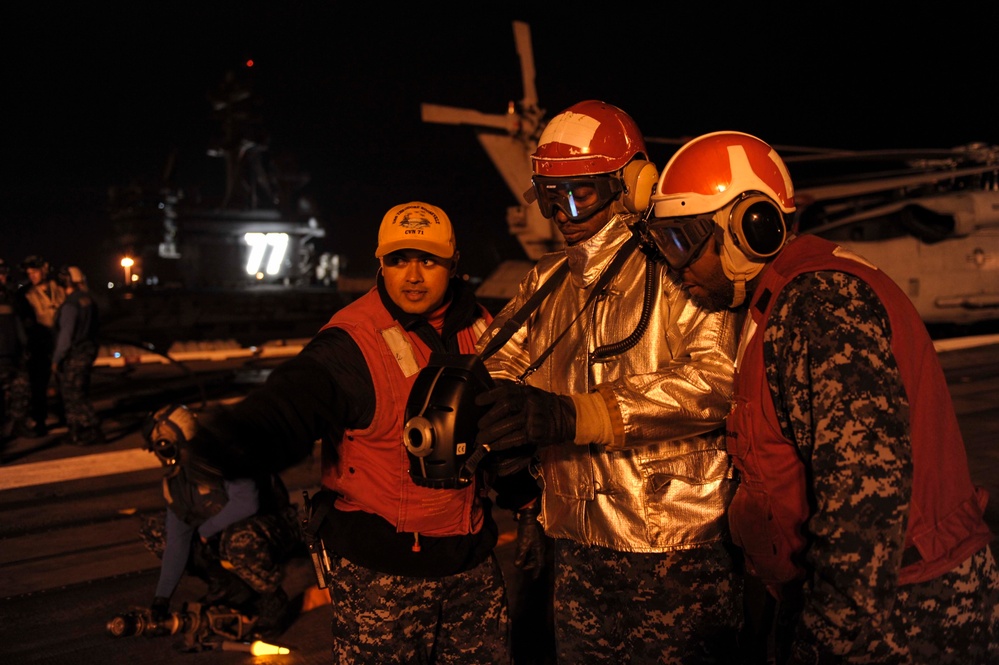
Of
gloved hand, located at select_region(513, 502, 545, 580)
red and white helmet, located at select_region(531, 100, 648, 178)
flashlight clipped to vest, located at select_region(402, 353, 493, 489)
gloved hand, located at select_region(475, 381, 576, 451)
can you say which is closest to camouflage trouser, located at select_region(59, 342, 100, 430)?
gloved hand, located at select_region(513, 502, 545, 580)

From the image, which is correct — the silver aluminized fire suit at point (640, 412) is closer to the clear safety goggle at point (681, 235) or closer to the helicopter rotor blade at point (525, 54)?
the clear safety goggle at point (681, 235)

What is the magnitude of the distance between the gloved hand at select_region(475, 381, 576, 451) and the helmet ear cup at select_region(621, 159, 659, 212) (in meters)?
0.91

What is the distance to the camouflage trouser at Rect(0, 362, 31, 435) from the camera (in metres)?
9.40

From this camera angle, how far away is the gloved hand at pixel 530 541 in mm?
3035

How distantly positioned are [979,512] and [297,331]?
23.3 meters

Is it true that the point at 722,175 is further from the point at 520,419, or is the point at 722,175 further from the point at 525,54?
the point at 525,54

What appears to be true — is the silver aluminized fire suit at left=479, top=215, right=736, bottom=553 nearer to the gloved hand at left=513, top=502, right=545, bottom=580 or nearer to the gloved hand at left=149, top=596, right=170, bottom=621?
the gloved hand at left=513, top=502, right=545, bottom=580

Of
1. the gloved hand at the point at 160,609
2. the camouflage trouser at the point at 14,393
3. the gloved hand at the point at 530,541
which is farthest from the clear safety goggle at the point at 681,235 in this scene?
the camouflage trouser at the point at 14,393

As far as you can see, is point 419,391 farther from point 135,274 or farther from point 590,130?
point 135,274

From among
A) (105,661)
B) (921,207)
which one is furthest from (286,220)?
(105,661)

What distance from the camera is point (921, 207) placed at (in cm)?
1728

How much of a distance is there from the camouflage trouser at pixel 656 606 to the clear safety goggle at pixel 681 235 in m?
0.93

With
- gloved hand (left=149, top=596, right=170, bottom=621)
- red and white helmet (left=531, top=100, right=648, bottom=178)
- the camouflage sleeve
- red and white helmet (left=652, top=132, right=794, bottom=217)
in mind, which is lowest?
gloved hand (left=149, top=596, right=170, bottom=621)

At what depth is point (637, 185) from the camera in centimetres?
278
